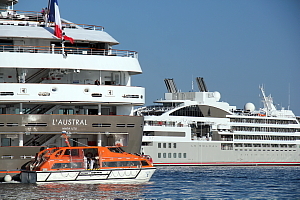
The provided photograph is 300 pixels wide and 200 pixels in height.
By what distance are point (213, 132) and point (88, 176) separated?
4589 cm

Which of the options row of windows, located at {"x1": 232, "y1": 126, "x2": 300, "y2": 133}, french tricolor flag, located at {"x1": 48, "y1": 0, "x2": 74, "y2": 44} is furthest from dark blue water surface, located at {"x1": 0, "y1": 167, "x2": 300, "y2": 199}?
row of windows, located at {"x1": 232, "y1": 126, "x2": 300, "y2": 133}

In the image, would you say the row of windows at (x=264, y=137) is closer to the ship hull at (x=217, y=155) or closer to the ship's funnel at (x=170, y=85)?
the ship hull at (x=217, y=155)

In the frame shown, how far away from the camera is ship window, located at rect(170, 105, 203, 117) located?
247ft

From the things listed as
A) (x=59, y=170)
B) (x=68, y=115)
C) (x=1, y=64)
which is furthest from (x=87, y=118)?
(x=1, y=64)

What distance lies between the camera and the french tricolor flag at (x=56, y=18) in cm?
3503

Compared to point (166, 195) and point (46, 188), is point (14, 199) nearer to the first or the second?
point (46, 188)

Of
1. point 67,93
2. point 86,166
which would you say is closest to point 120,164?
point 86,166

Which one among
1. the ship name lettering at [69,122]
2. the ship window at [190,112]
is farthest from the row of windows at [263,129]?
the ship name lettering at [69,122]

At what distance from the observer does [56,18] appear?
3566 centimetres

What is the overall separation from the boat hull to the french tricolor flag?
7492mm

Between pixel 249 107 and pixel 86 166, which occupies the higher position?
pixel 249 107

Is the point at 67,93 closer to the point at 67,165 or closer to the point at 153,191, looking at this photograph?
the point at 67,165

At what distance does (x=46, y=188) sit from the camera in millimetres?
30828

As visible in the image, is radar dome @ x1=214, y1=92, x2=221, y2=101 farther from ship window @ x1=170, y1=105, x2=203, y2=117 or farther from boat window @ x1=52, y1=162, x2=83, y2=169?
boat window @ x1=52, y1=162, x2=83, y2=169
